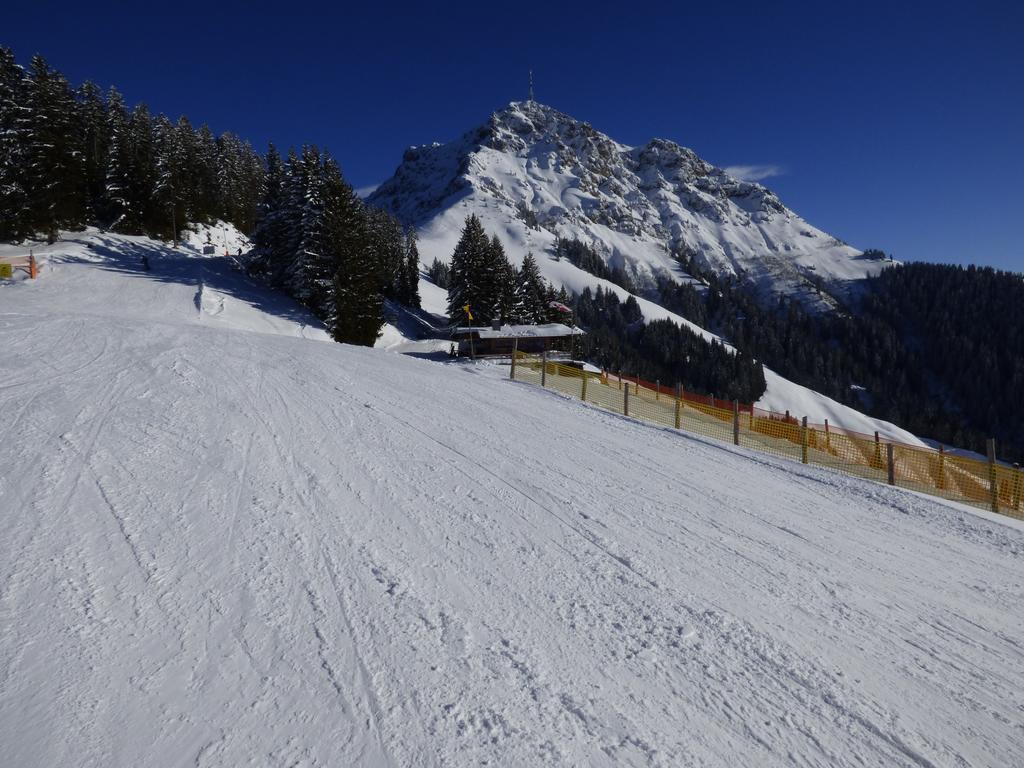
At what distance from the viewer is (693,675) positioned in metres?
3.79

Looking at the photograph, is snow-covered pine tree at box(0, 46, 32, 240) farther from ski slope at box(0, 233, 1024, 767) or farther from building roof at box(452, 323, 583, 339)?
ski slope at box(0, 233, 1024, 767)

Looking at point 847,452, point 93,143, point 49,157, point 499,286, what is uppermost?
point 93,143

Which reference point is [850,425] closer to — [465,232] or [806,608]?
[465,232]

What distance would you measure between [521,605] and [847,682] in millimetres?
2681

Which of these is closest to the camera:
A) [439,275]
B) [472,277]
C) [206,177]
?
[472,277]

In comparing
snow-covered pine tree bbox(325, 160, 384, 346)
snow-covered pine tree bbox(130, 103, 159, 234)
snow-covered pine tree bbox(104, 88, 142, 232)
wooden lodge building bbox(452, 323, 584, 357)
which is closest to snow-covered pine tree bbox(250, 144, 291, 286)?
snow-covered pine tree bbox(325, 160, 384, 346)

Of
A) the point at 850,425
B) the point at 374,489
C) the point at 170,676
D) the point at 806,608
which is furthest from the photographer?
the point at 850,425

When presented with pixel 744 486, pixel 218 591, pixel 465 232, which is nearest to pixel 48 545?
pixel 218 591

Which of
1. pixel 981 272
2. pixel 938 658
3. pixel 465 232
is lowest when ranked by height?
pixel 938 658

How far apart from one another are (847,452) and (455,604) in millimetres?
16324

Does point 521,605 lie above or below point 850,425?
above

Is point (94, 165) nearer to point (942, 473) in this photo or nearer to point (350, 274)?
point (350, 274)

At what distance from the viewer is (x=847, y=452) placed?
16.0m

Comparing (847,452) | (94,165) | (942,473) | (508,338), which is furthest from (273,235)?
(942,473)
